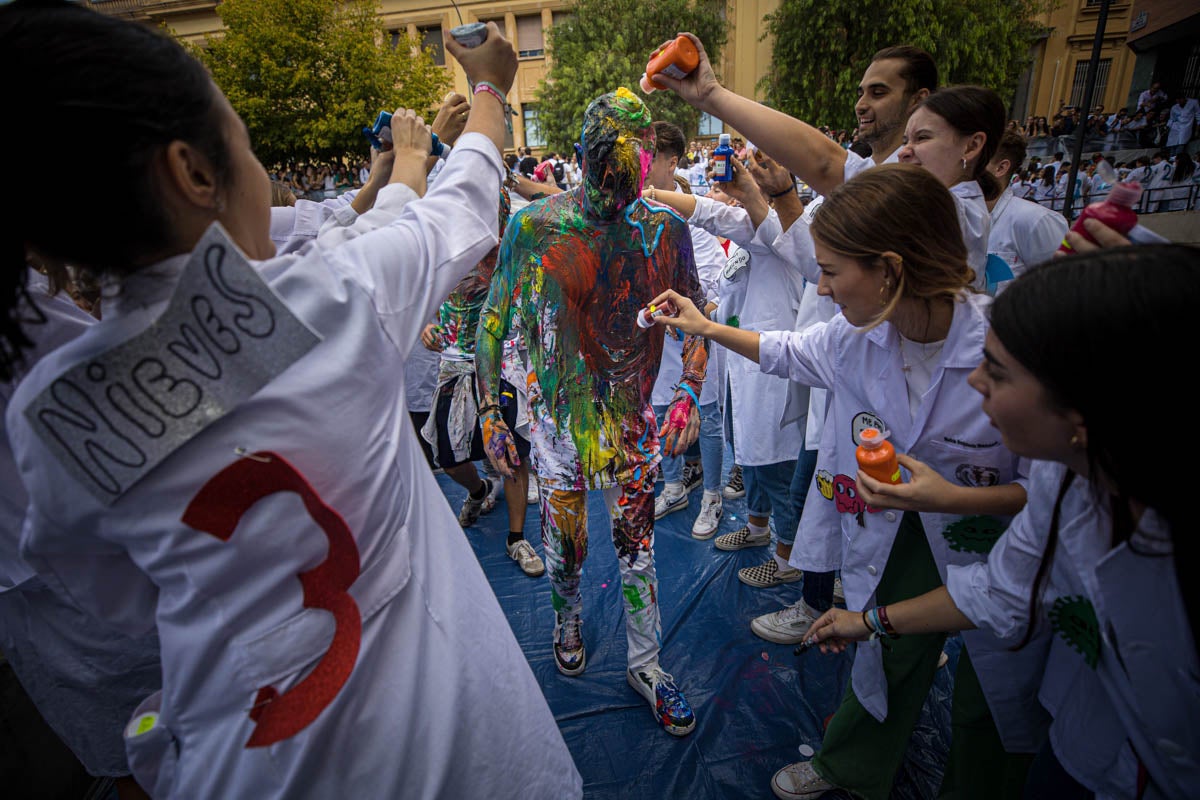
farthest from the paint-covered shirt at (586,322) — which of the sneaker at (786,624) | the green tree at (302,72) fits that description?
the green tree at (302,72)

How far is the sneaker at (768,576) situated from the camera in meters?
3.26

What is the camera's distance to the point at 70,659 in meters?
1.47

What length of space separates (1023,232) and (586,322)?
2.71 meters

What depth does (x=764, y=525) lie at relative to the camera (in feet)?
11.9

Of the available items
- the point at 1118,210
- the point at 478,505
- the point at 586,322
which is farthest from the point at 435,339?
the point at 1118,210

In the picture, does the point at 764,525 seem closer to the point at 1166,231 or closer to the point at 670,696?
the point at 670,696

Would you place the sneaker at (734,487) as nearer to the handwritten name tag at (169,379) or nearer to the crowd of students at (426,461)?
the crowd of students at (426,461)

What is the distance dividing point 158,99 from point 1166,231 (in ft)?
45.1

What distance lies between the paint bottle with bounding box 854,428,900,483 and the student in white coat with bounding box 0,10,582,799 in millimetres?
1032

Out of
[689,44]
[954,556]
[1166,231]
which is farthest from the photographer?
[1166,231]

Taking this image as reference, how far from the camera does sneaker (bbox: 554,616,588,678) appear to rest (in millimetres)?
2719

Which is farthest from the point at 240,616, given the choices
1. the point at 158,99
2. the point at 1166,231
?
the point at 1166,231

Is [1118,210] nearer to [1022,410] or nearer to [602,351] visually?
[1022,410]

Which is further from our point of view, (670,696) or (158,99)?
(670,696)
